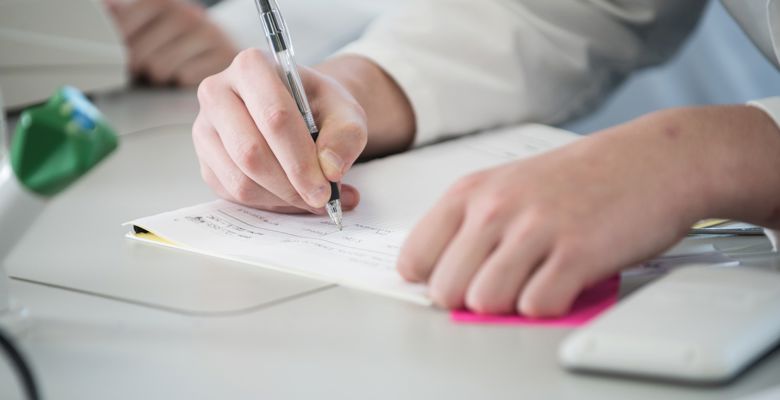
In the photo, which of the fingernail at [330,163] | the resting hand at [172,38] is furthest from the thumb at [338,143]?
the resting hand at [172,38]

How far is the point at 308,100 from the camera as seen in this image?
0.68 m

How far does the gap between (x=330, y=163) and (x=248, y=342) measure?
18 cm

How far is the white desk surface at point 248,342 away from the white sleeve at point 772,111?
0.16 meters

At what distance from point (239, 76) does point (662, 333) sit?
0.39 m

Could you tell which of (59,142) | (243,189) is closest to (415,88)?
(243,189)

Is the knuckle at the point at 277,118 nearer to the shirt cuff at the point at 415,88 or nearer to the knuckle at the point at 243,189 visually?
the knuckle at the point at 243,189

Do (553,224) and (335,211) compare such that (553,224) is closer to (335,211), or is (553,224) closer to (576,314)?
(576,314)

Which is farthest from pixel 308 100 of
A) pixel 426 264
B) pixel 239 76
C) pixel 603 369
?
pixel 603 369

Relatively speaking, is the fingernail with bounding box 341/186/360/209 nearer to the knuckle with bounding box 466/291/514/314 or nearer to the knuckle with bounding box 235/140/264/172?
the knuckle with bounding box 235/140/264/172

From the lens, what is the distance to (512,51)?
962mm

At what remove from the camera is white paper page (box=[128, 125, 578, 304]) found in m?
0.56

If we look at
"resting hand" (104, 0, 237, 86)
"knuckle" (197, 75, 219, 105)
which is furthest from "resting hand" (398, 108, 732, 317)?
"resting hand" (104, 0, 237, 86)

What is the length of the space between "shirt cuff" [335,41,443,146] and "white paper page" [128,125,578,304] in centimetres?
2

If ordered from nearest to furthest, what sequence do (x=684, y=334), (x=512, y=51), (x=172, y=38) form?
(x=684, y=334)
(x=512, y=51)
(x=172, y=38)
